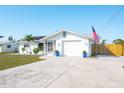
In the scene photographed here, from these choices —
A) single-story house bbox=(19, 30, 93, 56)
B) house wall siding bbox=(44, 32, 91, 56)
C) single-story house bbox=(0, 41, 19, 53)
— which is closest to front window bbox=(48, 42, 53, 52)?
single-story house bbox=(19, 30, 93, 56)

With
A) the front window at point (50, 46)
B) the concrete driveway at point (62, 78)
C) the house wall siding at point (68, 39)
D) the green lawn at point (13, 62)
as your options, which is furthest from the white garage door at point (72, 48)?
the concrete driveway at point (62, 78)

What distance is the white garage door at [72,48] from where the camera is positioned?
23.2 meters

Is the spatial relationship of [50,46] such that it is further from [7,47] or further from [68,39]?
[7,47]

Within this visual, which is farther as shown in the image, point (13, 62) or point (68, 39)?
point (68, 39)

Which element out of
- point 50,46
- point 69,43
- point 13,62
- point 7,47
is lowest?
point 13,62

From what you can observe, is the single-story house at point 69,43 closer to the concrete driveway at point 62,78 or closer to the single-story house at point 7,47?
the concrete driveway at point 62,78

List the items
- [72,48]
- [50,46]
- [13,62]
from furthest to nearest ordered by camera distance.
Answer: [50,46] < [72,48] < [13,62]

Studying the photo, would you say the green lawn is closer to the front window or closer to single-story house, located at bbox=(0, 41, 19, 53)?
the front window

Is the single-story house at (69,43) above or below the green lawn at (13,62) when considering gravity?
above

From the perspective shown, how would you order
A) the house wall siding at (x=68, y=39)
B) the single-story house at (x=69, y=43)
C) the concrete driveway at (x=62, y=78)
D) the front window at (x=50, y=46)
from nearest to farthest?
the concrete driveway at (x=62, y=78), the house wall siding at (x=68, y=39), the single-story house at (x=69, y=43), the front window at (x=50, y=46)

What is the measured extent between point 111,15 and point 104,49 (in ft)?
23.8

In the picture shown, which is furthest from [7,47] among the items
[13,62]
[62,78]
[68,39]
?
[62,78]

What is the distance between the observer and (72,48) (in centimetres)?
2344
